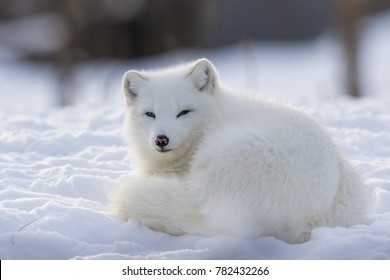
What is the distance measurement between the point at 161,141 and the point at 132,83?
0.59 m

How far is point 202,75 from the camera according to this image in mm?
4242

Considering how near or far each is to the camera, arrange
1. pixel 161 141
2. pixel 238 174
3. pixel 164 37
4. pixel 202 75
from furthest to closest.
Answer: pixel 164 37 < pixel 202 75 < pixel 161 141 < pixel 238 174

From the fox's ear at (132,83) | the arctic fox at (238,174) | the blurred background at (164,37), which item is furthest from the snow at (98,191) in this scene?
the blurred background at (164,37)

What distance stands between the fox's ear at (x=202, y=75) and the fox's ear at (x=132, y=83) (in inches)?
11.4

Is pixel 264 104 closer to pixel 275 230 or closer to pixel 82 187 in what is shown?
pixel 275 230

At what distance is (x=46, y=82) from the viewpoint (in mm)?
15453

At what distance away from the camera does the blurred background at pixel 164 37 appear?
49.0 ft

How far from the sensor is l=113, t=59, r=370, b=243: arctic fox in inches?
135

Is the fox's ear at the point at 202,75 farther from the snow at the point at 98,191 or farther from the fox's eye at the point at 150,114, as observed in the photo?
the snow at the point at 98,191

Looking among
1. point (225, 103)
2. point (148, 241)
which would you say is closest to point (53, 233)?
point (148, 241)

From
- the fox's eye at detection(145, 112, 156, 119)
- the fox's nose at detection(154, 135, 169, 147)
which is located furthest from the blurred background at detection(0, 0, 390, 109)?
the fox's nose at detection(154, 135, 169, 147)

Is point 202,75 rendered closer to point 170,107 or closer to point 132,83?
point 170,107

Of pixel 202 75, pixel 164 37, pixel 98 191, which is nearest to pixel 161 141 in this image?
pixel 202 75

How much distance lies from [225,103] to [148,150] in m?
0.52
